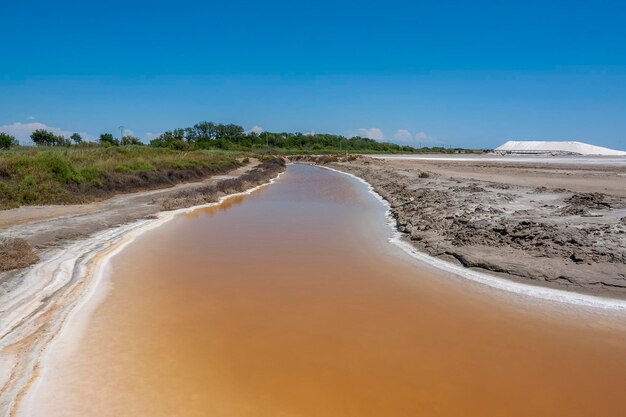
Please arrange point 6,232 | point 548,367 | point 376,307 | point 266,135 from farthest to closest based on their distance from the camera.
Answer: point 266,135, point 6,232, point 376,307, point 548,367

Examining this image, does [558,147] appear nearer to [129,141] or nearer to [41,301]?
[129,141]

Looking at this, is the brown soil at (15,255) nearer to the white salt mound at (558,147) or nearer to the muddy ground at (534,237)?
the muddy ground at (534,237)

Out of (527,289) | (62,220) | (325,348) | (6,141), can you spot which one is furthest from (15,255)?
(6,141)

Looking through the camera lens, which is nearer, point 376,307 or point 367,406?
point 367,406

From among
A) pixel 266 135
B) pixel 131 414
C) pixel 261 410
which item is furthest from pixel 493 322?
pixel 266 135

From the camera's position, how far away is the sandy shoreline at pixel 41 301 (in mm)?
4931

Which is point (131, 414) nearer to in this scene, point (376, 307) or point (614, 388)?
point (376, 307)

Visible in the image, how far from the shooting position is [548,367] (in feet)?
17.8

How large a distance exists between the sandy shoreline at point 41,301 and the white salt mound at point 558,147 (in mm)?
98367

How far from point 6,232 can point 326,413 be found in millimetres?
10972

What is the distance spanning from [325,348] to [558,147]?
353ft

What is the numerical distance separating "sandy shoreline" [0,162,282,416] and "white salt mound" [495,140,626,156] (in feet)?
323

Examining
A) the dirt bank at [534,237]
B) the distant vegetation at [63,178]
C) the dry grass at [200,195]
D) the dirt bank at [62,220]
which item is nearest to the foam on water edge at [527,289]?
the dirt bank at [534,237]

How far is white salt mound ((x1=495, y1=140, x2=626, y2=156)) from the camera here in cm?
9112
